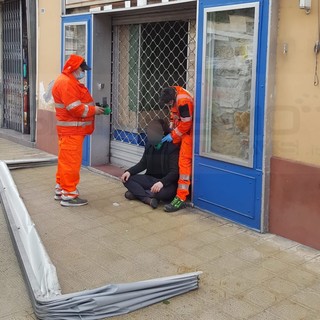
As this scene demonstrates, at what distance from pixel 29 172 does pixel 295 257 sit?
4.37 m

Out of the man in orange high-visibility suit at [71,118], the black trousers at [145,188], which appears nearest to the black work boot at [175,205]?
the black trousers at [145,188]

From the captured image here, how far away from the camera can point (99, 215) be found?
534 centimetres

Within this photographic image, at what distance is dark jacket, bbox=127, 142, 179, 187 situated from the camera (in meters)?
5.51

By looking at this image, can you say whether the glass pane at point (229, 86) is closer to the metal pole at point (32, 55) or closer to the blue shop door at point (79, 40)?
the blue shop door at point (79, 40)

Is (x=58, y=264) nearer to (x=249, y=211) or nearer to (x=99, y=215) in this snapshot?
(x=99, y=215)

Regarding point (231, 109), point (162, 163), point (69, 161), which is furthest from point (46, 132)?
point (231, 109)

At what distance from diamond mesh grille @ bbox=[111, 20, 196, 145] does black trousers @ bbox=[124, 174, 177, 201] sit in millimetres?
1142

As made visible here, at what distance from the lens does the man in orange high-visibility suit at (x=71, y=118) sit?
5367mm

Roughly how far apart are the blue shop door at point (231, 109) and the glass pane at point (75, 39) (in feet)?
8.73

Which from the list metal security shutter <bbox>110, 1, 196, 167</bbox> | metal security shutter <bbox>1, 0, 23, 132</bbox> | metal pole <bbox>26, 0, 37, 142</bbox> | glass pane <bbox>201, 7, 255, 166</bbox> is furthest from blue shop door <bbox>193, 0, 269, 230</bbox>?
metal security shutter <bbox>1, 0, 23, 132</bbox>

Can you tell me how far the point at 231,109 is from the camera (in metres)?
5.02

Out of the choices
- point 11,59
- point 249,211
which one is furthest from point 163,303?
point 11,59

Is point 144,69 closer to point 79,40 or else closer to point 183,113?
point 79,40

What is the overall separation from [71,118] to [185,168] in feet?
4.45
